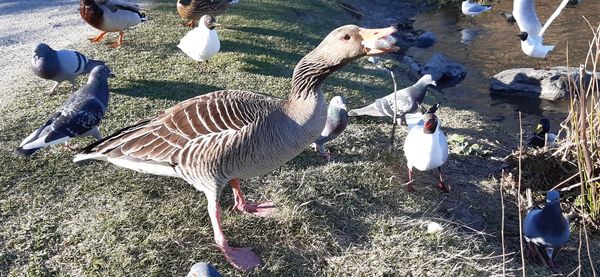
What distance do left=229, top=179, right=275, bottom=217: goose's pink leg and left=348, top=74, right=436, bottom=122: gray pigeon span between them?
244 cm

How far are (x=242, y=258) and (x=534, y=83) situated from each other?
26.9 ft

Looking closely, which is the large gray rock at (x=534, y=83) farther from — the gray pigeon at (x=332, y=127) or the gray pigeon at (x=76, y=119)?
the gray pigeon at (x=76, y=119)

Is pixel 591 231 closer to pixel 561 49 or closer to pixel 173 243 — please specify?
pixel 173 243

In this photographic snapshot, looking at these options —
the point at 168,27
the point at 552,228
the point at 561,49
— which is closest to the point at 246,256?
the point at 552,228

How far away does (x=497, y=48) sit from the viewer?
12430mm

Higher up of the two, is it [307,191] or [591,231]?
[307,191]

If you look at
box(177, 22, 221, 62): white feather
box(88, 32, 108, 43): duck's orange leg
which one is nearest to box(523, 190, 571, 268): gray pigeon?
box(177, 22, 221, 62): white feather

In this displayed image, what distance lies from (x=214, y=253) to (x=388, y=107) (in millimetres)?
3303

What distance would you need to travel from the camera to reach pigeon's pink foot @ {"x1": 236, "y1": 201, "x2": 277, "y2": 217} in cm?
451

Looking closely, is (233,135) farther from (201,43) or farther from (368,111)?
(201,43)

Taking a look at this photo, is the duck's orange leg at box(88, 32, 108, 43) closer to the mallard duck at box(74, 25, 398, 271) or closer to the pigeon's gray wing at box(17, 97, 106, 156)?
the pigeon's gray wing at box(17, 97, 106, 156)

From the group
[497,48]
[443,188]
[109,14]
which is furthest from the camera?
[497,48]

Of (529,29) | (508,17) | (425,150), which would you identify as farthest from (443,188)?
(508,17)

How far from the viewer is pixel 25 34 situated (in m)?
9.62
